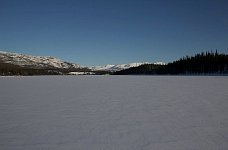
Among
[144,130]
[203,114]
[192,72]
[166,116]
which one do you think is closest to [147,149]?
[144,130]

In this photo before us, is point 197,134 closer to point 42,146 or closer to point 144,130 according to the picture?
point 144,130

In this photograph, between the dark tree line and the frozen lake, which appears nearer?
the frozen lake

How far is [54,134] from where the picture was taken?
6.93 metres

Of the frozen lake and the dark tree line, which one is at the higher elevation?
the dark tree line

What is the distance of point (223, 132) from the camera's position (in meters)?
7.04

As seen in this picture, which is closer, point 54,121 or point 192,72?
point 54,121

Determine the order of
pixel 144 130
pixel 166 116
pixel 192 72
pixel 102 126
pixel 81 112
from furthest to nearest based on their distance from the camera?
pixel 192 72
pixel 81 112
pixel 166 116
pixel 102 126
pixel 144 130

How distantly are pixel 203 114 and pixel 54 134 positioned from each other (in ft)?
20.2

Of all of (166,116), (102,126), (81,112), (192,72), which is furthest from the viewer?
(192,72)

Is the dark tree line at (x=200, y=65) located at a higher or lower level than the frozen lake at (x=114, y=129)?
higher

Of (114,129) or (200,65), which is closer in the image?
(114,129)

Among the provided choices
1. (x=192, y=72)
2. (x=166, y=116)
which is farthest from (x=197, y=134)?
(x=192, y=72)

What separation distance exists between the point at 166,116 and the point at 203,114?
1.63m

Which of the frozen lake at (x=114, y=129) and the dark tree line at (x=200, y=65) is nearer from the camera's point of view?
the frozen lake at (x=114, y=129)
